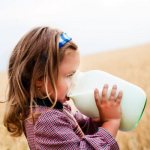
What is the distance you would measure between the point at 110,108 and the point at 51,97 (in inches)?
6.5

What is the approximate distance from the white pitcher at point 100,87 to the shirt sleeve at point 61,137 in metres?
0.08

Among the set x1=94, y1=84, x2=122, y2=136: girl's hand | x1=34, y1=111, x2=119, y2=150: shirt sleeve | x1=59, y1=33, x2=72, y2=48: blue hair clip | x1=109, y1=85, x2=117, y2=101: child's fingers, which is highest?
x1=59, y1=33, x2=72, y2=48: blue hair clip

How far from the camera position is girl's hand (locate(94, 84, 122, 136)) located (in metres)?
1.41

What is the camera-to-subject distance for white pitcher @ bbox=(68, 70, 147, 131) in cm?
144

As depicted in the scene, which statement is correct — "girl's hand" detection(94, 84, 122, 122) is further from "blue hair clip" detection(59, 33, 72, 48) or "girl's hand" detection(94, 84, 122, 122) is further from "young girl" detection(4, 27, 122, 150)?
"blue hair clip" detection(59, 33, 72, 48)

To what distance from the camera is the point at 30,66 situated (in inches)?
57.7

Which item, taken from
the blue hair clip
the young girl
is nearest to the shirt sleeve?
the young girl

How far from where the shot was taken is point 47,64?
1.43m

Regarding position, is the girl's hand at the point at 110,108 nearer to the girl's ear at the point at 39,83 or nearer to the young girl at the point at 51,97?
the young girl at the point at 51,97

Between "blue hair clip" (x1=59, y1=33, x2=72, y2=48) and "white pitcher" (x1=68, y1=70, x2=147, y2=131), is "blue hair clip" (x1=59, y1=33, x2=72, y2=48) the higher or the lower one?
the higher one

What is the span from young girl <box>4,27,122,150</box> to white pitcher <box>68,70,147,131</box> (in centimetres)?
3

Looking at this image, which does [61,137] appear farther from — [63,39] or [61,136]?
[63,39]

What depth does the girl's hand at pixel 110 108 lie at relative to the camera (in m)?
1.41

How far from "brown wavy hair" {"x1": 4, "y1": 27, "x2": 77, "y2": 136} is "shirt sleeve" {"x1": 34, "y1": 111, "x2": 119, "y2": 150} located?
5cm
